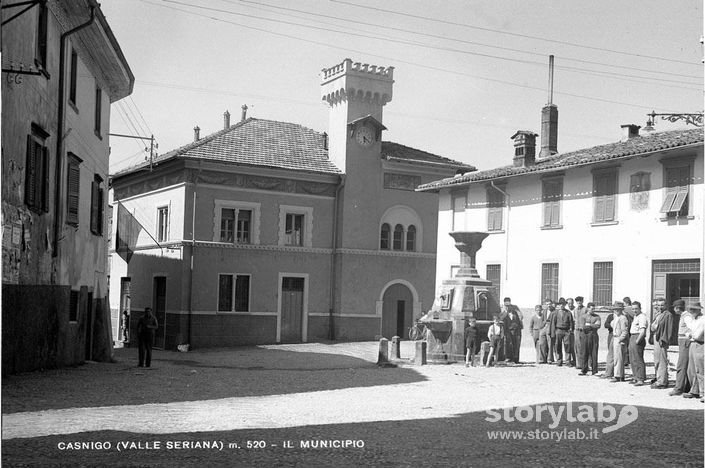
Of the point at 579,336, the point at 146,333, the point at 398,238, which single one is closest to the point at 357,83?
the point at 398,238

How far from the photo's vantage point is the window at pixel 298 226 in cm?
3472

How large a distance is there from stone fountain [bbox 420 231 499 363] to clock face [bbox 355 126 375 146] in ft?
46.8

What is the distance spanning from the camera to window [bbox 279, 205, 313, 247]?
3472 cm

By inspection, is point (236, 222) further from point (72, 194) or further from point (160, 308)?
point (72, 194)

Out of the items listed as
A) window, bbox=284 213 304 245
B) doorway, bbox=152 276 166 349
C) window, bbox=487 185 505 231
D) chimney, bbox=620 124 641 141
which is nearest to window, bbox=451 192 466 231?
window, bbox=487 185 505 231

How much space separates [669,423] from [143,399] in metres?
7.96

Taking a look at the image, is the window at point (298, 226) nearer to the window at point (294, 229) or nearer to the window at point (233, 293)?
the window at point (294, 229)

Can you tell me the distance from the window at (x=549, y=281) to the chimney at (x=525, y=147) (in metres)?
4.19

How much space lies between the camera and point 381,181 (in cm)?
3656

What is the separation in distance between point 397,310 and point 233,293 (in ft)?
25.3

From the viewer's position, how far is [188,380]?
17.6m

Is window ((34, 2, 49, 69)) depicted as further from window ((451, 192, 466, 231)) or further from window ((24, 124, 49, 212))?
window ((451, 192, 466, 231))

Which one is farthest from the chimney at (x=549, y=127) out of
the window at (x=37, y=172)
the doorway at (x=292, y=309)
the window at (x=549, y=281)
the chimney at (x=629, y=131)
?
the window at (x=37, y=172)

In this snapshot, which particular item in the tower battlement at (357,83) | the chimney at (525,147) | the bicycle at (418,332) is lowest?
the bicycle at (418,332)
